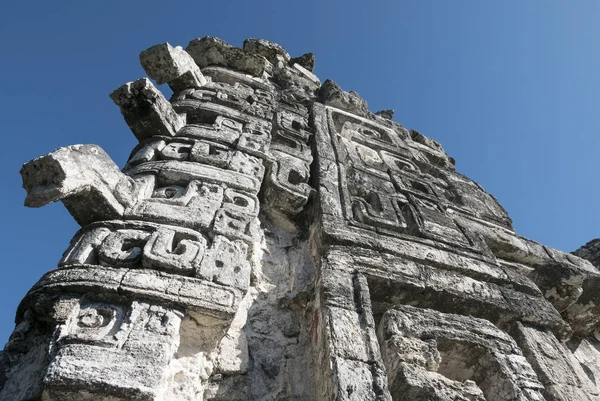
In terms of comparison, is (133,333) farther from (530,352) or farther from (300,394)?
(530,352)

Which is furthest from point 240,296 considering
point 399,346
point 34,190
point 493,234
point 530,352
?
point 493,234

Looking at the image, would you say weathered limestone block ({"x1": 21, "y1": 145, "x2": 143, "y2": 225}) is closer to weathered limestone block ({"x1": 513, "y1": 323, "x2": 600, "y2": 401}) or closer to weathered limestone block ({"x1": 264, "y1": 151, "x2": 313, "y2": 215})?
weathered limestone block ({"x1": 264, "y1": 151, "x2": 313, "y2": 215})

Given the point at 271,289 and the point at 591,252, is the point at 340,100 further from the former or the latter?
the point at 271,289

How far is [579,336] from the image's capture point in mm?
3387

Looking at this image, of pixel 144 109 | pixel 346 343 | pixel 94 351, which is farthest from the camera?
pixel 144 109

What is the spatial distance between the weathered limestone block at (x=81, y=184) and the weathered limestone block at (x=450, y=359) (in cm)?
152

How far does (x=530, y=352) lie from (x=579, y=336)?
1312 millimetres

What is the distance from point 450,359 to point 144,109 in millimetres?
2605

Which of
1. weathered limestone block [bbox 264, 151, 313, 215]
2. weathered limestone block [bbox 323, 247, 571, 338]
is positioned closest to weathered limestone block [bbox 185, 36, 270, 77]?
weathered limestone block [bbox 264, 151, 313, 215]

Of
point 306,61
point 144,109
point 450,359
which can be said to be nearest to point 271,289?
point 450,359

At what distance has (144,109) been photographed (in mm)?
3311

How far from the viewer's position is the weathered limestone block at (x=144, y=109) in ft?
10.7

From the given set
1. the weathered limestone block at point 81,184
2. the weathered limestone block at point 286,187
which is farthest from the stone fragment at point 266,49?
the weathered limestone block at point 81,184

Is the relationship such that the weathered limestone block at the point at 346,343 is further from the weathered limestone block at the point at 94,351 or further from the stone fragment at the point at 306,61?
the stone fragment at the point at 306,61
